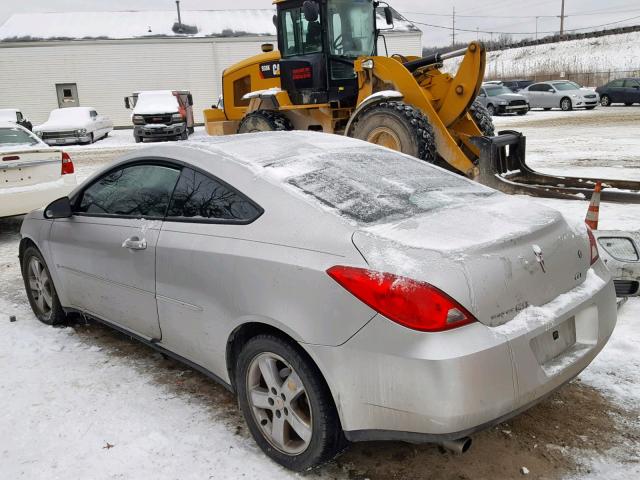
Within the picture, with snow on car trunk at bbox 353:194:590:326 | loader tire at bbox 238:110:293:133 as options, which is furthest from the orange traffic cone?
loader tire at bbox 238:110:293:133

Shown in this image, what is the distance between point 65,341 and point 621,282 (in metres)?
4.04

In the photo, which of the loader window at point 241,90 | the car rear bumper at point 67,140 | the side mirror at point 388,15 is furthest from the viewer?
the car rear bumper at point 67,140

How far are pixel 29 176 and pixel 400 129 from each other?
4946mm

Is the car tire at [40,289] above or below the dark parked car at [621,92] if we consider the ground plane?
below

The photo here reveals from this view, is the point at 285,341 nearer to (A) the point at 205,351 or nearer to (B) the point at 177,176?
(A) the point at 205,351

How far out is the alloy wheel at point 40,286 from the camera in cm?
469

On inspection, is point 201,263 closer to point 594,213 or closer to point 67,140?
point 594,213

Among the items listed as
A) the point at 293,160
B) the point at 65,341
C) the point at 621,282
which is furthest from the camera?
the point at 65,341

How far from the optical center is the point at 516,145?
8680mm

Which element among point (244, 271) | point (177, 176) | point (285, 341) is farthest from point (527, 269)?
point (177, 176)

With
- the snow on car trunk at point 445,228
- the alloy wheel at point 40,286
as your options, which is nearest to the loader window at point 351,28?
the alloy wheel at point 40,286

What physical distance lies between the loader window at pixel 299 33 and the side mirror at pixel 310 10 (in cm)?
62

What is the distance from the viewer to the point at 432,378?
2246mm

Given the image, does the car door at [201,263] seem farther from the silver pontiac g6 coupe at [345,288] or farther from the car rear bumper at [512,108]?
the car rear bumper at [512,108]
